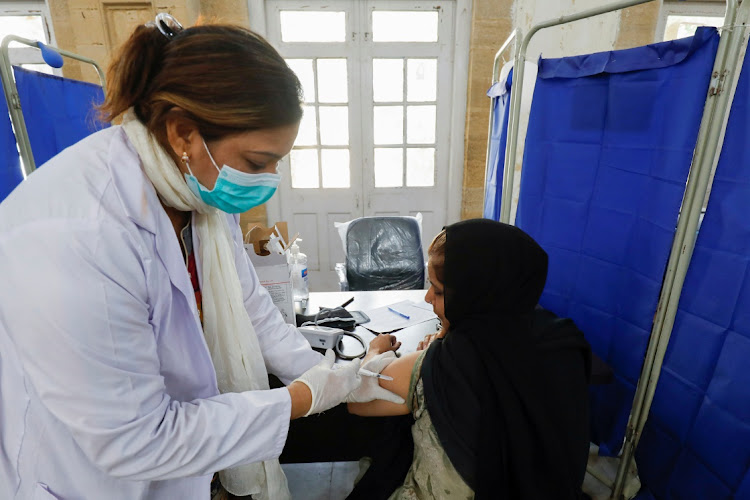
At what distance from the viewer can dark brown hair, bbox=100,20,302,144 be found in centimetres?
66

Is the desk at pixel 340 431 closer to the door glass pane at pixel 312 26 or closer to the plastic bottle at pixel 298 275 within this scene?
the plastic bottle at pixel 298 275

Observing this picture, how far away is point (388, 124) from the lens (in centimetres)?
339

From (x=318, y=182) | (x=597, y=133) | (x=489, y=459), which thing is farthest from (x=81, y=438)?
(x=318, y=182)

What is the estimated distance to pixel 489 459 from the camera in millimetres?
850

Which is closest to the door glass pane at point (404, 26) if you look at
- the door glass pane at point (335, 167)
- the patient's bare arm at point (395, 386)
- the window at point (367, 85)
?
the window at point (367, 85)

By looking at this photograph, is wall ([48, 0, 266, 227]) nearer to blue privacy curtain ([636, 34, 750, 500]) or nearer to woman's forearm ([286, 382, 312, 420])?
woman's forearm ([286, 382, 312, 420])

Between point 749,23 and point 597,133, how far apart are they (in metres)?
0.46

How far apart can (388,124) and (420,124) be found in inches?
11.0

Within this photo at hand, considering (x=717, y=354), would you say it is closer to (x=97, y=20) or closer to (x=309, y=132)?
(x=309, y=132)

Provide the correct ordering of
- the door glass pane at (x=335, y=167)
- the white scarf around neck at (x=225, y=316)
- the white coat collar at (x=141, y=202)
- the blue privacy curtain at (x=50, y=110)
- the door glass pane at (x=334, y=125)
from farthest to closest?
the door glass pane at (x=335, y=167) < the door glass pane at (x=334, y=125) < the blue privacy curtain at (x=50, y=110) < the white scarf around neck at (x=225, y=316) < the white coat collar at (x=141, y=202)

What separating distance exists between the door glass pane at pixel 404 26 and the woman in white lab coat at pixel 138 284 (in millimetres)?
2821

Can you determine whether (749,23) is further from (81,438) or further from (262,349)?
(81,438)

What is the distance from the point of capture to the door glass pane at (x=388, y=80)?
3232 mm

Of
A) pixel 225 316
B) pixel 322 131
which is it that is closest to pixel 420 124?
pixel 322 131
